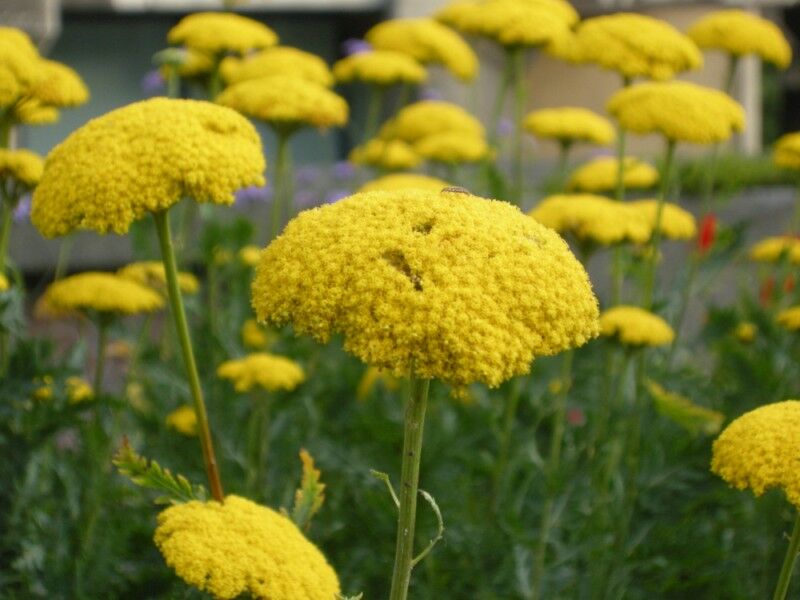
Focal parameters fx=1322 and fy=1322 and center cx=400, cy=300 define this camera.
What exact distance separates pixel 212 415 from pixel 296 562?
170cm

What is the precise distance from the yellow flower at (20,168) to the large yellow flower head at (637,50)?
161 centimetres

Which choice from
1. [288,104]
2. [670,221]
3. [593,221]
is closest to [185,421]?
[288,104]

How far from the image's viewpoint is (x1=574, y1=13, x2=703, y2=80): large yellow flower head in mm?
3666

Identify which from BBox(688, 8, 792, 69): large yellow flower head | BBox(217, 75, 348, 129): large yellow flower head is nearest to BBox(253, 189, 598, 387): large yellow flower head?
BBox(217, 75, 348, 129): large yellow flower head

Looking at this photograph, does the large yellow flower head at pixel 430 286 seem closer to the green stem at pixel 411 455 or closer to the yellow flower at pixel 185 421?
the green stem at pixel 411 455

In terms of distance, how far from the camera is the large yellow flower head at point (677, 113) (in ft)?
10.8

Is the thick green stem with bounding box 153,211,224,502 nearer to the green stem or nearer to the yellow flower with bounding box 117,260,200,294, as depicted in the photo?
the green stem

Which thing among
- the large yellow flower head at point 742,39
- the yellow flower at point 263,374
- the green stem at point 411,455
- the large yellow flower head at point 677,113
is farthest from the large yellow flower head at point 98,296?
the large yellow flower head at point 742,39

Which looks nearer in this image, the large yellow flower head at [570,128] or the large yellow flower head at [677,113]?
the large yellow flower head at [677,113]

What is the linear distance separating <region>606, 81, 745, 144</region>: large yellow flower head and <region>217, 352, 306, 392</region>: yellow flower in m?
1.06

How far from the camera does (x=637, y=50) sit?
367cm

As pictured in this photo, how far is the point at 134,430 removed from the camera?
13.6ft

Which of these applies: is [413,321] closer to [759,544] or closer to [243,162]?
[243,162]

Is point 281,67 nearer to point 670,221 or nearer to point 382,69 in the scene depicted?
point 382,69
